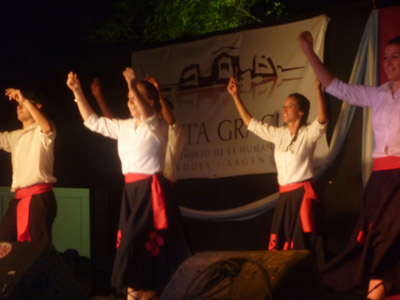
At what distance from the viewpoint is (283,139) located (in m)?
5.18

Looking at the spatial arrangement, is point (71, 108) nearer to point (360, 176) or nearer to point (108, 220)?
point (108, 220)

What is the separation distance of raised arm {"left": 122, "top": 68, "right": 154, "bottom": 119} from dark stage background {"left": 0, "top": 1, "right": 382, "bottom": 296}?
989 millimetres

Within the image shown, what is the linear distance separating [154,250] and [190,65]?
78.4 inches

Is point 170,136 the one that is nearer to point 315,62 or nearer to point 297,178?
point 297,178

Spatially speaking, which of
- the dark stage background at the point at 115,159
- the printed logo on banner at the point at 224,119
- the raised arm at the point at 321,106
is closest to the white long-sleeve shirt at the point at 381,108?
the raised arm at the point at 321,106

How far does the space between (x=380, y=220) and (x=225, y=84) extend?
2194 millimetres

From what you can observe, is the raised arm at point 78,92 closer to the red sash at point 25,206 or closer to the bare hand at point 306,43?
the red sash at point 25,206

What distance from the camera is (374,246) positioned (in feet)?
13.0

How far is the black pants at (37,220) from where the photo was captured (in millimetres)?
5262

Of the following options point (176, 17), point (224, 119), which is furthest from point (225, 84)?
point (176, 17)

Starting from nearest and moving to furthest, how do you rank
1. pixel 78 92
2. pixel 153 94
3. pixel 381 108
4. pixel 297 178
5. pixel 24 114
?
pixel 381 108 < pixel 153 94 < pixel 78 92 < pixel 297 178 < pixel 24 114

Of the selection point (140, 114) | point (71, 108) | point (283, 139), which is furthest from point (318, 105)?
point (71, 108)

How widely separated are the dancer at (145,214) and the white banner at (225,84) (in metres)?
1.07

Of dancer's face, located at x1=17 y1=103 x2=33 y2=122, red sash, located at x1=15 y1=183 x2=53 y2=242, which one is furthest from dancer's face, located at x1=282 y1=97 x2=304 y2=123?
dancer's face, located at x1=17 y1=103 x2=33 y2=122
